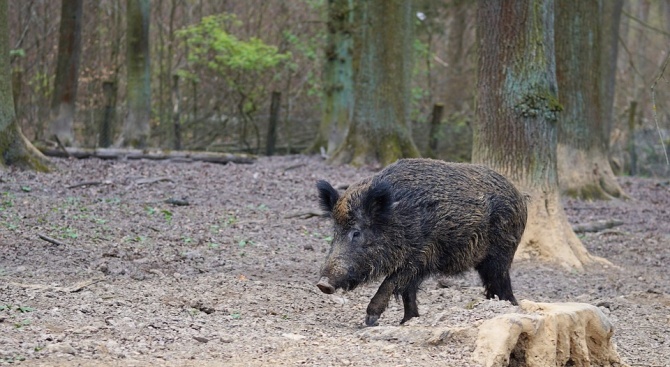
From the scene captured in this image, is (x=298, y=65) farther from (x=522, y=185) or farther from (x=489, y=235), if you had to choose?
Result: (x=489, y=235)

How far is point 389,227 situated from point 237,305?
4.77 feet

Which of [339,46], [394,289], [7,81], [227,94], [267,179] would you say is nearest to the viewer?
[394,289]

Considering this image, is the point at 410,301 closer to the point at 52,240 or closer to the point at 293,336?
the point at 293,336

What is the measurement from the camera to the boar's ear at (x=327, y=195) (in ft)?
25.4

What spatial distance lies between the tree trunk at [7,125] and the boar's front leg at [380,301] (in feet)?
24.3

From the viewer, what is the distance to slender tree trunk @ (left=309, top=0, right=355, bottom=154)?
22.5 metres

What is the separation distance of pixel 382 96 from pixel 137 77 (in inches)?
233

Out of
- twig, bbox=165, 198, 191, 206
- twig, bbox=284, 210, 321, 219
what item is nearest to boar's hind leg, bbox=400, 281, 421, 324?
twig, bbox=284, 210, 321, 219

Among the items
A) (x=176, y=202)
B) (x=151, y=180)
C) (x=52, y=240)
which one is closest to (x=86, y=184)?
(x=151, y=180)

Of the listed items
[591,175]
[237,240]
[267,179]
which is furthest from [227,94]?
[237,240]

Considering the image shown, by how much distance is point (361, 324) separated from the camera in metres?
7.79

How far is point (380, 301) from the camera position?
7.58 m

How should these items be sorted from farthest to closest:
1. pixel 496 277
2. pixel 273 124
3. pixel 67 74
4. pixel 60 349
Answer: pixel 273 124 < pixel 67 74 < pixel 496 277 < pixel 60 349

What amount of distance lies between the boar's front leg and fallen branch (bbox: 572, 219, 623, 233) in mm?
6823
